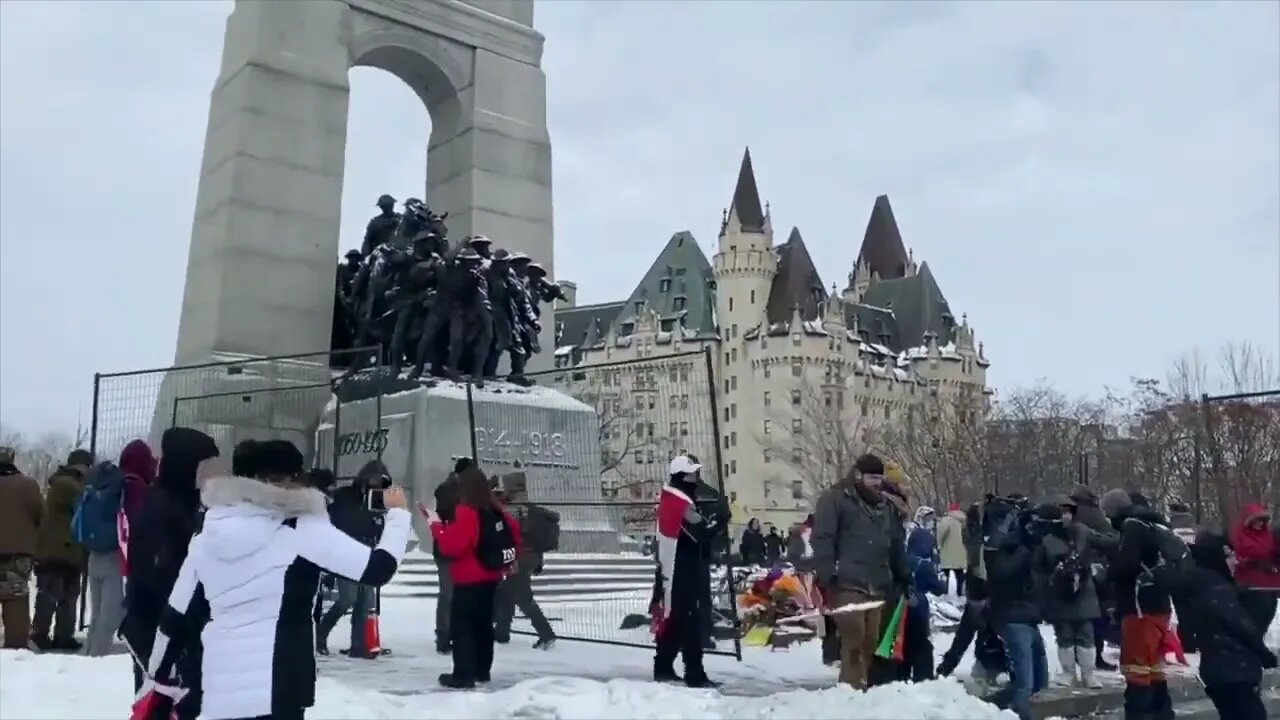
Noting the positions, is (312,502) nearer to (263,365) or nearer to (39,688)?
(39,688)

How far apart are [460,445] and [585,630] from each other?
4.66 m

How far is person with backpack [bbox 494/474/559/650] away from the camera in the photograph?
1013 centimetres

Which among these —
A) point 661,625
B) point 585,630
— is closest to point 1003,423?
point 585,630

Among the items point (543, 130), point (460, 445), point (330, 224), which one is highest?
point (543, 130)

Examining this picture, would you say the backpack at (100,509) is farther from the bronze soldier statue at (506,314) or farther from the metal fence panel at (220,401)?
the bronze soldier statue at (506,314)

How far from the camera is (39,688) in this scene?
7.20m

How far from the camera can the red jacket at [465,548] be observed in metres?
7.79

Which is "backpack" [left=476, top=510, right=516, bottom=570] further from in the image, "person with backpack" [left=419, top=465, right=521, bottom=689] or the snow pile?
the snow pile

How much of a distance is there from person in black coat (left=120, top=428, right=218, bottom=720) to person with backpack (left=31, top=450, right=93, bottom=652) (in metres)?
5.08

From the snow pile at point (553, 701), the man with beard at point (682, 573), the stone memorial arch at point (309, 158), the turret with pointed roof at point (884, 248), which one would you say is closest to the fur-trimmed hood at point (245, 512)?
the snow pile at point (553, 701)

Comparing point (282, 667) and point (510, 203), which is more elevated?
point (510, 203)

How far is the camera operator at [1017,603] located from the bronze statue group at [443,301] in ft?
28.7

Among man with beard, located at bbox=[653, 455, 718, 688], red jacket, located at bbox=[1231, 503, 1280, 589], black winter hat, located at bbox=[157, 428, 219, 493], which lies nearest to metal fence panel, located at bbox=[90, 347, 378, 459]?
man with beard, located at bbox=[653, 455, 718, 688]

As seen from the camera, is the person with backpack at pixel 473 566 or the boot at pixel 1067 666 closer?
the person with backpack at pixel 473 566
